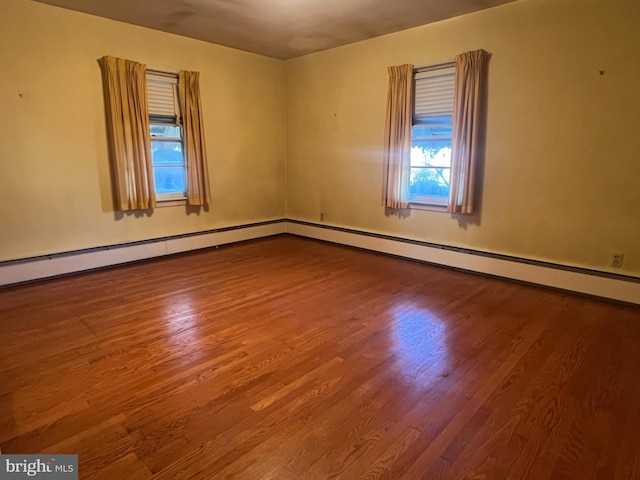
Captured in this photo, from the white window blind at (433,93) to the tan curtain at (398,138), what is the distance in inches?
3.9

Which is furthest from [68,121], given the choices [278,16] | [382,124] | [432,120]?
[432,120]

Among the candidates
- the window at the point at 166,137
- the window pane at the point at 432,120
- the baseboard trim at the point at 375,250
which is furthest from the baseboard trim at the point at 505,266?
the window at the point at 166,137

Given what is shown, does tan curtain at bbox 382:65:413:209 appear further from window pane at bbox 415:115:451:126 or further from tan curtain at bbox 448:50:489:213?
tan curtain at bbox 448:50:489:213

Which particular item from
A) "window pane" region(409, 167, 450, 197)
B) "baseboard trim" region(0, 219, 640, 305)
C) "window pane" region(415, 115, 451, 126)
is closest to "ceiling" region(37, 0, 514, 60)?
"window pane" region(415, 115, 451, 126)

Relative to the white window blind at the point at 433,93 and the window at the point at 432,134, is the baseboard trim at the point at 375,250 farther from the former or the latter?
the white window blind at the point at 433,93

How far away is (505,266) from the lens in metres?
4.00

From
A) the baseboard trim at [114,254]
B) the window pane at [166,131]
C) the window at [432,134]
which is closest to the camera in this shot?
the baseboard trim at [114,254]

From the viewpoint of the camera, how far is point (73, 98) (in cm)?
396

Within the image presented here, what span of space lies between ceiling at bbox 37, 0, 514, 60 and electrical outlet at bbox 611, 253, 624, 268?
262cm

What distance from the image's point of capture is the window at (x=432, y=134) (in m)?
4.25

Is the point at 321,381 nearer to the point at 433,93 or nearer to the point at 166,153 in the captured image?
the point at 433,93

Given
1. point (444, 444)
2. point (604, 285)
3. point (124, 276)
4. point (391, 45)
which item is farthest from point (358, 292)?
point (391, 45)

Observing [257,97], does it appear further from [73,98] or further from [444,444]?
[444,444]

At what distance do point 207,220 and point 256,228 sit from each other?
871 millimetres
